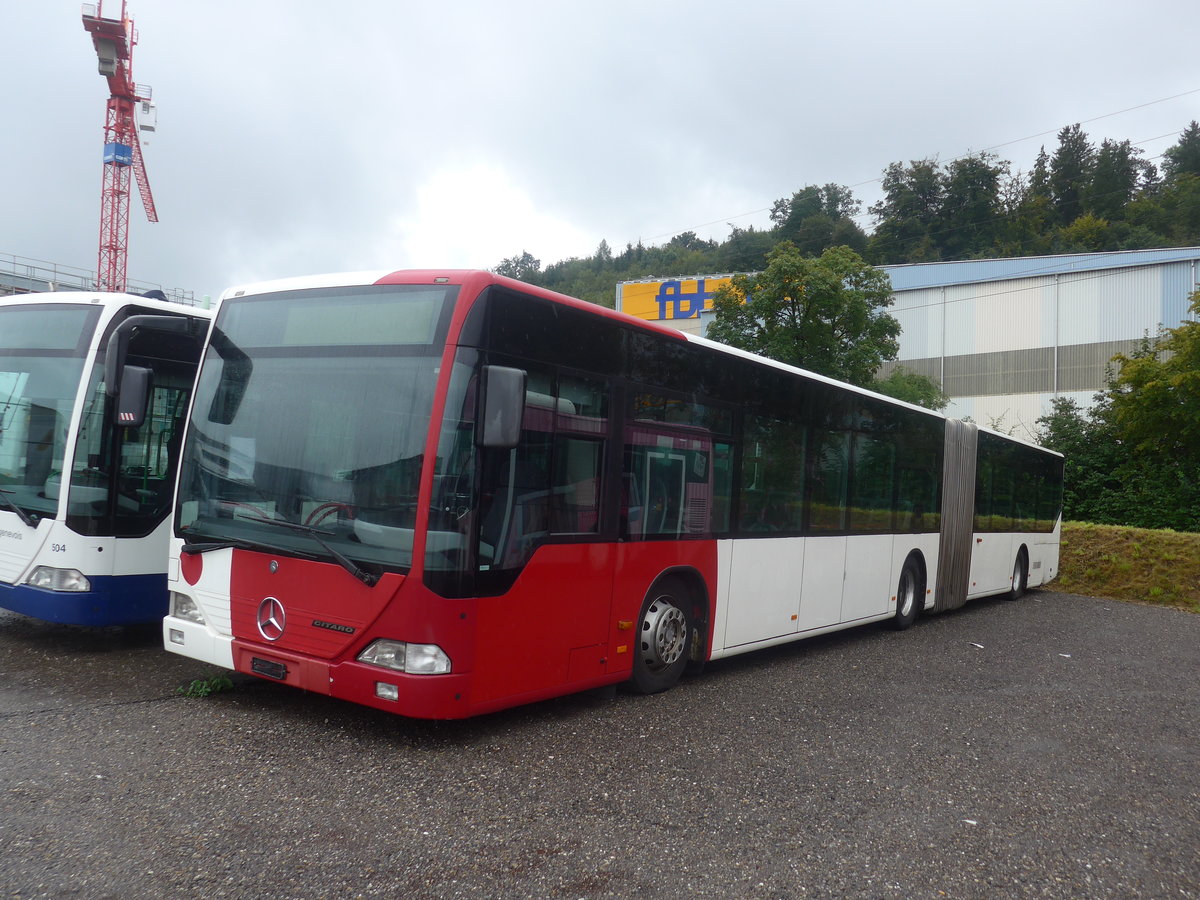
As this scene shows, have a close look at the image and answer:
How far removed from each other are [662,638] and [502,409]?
9.10ft

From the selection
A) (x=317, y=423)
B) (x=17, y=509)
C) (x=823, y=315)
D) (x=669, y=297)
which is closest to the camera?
(x=317, y=423)

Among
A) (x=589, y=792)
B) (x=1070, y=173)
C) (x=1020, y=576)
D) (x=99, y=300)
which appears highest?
(x=1070, y=173)

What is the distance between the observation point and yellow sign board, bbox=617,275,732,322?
55.0 metres

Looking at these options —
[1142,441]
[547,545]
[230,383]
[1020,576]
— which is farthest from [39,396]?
[1142,441]

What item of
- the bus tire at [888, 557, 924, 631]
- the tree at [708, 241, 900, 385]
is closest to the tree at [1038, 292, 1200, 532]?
the tree at [708, 241, 900, 385]

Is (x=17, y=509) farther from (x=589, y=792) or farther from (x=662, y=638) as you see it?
(x=589, y=792)

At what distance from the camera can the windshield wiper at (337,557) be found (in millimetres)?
5137

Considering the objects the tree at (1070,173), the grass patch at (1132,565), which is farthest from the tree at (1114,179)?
the grass patch at (1132,565)

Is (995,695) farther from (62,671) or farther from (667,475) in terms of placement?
(62,671)

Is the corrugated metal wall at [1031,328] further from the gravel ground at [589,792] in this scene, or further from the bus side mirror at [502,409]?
the bus side mirror at [502,409]

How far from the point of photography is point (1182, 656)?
36.4 ft

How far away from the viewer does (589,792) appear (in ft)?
Answer: 15.8

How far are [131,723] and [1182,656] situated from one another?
37.4 feet

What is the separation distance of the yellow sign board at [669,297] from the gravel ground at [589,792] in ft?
159
